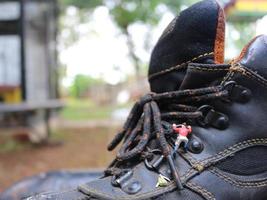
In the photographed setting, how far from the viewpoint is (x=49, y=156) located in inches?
186

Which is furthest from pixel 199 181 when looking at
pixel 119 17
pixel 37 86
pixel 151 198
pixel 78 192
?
pixel 119 17

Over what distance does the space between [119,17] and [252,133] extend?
8.61 m

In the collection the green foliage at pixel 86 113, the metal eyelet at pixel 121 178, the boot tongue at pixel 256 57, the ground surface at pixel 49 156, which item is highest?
the boot tongue at pixel 256 57

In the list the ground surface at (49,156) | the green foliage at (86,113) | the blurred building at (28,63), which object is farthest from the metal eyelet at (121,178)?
the green foliage at (86,113)

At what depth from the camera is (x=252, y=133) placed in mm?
686

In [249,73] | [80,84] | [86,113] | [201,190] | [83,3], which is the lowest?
[86,113]

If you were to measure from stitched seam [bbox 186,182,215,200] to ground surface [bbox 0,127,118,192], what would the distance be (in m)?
2.78

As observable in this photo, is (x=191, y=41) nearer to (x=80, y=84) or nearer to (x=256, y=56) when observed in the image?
(x=256, y=56)

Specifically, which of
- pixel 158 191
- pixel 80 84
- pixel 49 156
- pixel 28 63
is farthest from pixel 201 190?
pixel 80 84

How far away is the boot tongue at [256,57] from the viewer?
69 cm

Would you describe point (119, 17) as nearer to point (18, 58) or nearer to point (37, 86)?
point (37, 86)

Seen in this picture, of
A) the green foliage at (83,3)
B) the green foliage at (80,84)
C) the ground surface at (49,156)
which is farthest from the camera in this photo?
the green foliage at (80,84)

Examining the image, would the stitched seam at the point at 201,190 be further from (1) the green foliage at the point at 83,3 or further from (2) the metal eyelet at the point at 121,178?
(1) the green foliage at the point at 83,3

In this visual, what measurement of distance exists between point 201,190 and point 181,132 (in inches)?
3.7
